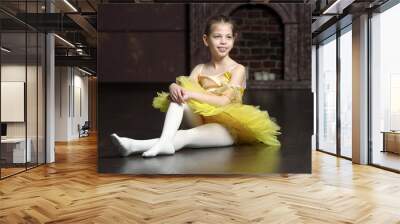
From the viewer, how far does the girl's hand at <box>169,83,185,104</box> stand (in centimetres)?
580

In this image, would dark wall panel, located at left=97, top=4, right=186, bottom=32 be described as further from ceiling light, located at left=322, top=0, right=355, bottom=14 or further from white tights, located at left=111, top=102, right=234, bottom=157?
ceiling light, located at left=322, top=0, right=355, bottom=14

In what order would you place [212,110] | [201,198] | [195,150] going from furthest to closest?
[195,150] → [212,110] → [201,198]

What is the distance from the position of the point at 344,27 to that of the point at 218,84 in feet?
13.1

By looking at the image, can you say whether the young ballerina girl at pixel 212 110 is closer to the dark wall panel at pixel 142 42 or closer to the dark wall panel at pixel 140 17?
the dark wall panel at pixel 142 42

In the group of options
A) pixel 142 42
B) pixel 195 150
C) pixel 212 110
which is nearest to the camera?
pixel 212 110

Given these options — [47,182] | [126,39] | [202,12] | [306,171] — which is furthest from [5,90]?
[306,171]

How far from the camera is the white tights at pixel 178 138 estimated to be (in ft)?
19.0

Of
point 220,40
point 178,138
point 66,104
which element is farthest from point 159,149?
point 66,104

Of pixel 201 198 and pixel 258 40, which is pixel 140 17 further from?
pixel 201 198

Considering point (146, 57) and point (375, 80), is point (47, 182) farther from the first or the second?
point (375, 80)

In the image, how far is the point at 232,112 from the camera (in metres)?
5.75

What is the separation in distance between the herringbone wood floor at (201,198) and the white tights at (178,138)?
0.45 metres

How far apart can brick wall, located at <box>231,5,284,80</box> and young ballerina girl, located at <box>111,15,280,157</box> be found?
4.7 inches

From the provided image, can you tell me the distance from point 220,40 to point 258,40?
0.55m
